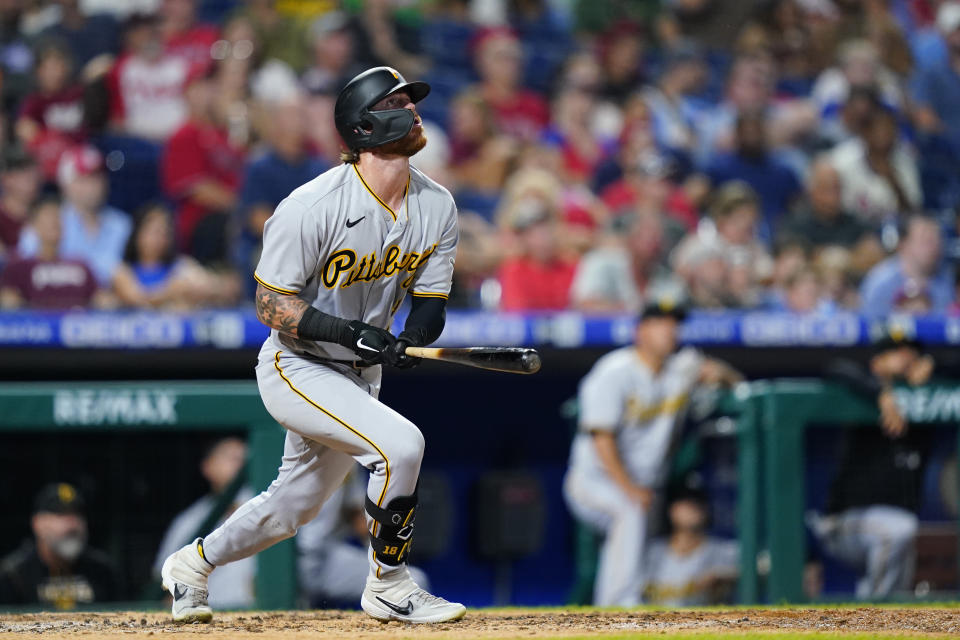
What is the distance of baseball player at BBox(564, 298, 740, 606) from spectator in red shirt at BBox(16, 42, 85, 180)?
3.67 metres

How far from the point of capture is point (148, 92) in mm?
8359

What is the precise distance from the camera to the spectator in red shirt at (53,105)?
799 cm

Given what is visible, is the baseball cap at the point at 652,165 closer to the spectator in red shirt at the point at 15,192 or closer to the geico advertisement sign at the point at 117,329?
the geico advertisement sign at the point at 117,329

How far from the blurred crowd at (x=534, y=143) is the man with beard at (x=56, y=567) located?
5.94 feet

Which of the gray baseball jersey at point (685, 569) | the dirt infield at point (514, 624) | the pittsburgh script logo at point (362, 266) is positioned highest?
the pittsburgh script logo at point (362, 266)

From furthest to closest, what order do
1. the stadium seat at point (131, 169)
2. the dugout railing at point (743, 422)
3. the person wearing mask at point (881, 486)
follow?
1. the stadium seat at point (131, 169)
2. the person wearing mask at point (881, 486)
3. the dugout railing at point (743, 422)

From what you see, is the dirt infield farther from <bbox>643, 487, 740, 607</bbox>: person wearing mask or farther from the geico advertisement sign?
the geico advertisement sign

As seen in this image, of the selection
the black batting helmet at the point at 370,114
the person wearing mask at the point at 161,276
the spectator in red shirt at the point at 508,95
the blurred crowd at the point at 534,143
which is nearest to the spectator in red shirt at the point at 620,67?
the blurred crowd at the point at 534,143

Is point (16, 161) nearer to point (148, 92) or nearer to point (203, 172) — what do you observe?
point (203, 172)

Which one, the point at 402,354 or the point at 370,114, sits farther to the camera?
the point at 370,114

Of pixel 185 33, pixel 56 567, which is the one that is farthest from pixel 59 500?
pixel 185 33

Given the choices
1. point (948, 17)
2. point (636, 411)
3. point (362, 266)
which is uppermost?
point (948, 17)

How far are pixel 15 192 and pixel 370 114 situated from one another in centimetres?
422

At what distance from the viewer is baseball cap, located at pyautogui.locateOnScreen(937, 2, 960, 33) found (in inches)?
426
